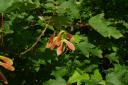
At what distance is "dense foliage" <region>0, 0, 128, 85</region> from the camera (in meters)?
2.18

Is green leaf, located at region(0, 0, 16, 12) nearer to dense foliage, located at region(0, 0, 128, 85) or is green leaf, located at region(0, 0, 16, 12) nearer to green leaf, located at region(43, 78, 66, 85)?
dense foliage, located at region(0, 0, 128, 85)

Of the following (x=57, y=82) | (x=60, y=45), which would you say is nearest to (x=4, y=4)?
(x=60, y=45)

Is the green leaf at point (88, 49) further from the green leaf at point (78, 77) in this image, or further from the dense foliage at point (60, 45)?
the green leaf at point (78, 77)

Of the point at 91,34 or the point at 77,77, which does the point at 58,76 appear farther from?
the point at 91,34

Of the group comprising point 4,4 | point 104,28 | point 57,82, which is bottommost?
point 57,82

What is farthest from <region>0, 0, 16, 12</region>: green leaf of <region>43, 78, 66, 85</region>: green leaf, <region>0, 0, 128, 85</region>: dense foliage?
<region>43, 78, 66, 85</region>: green leaf

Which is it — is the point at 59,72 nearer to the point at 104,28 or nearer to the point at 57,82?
the point at 57,82

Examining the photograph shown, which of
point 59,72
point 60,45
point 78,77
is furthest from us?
point 59,72

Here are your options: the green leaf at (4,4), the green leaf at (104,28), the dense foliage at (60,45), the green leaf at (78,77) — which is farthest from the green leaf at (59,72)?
the green leaf at (4,4)

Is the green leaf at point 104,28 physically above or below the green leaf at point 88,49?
above

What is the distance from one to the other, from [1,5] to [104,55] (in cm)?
113

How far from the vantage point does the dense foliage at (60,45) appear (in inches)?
85.8

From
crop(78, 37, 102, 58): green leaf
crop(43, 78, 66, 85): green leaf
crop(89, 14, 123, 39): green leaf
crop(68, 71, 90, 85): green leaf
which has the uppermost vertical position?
crop(89, 14, 123, 39): green leaf

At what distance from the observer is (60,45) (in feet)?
6.89
